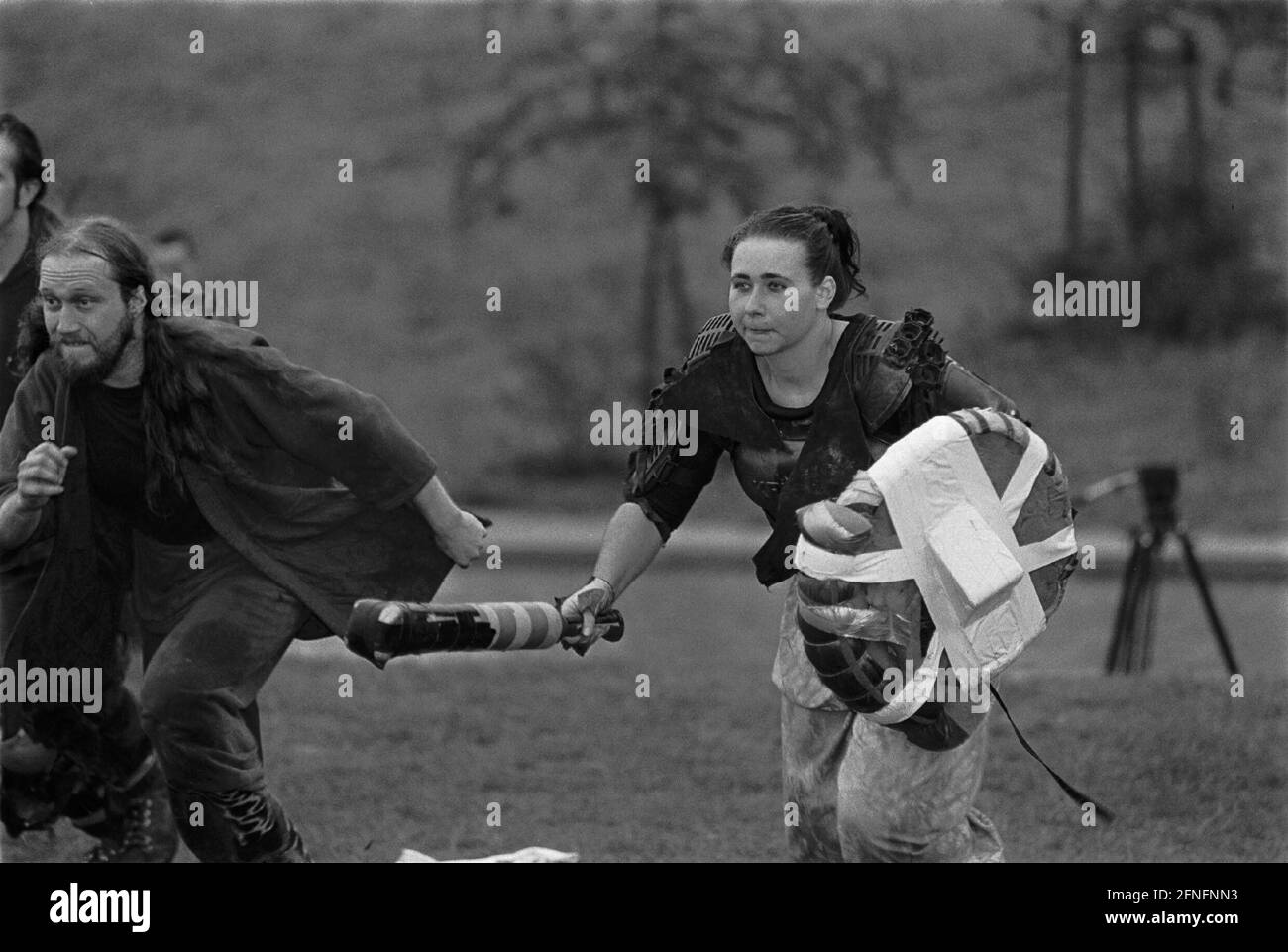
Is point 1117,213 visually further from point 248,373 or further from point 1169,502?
point 248,373

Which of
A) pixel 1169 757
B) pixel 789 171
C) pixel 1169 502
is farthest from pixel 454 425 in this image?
pixel 1169 757

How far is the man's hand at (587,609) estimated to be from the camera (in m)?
5.32

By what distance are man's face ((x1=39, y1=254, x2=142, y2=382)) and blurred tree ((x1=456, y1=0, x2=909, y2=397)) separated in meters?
12.4

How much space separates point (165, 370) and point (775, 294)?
5.55ft

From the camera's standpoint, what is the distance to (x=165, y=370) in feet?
19.0

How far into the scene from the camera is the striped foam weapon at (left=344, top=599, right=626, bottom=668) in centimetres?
502

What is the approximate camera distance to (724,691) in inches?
347

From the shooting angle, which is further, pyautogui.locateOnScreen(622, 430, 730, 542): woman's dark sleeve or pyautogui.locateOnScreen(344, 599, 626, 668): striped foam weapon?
pyautogui.locateOnScreen(622, 430, 730, 542): woman's dark sleeve

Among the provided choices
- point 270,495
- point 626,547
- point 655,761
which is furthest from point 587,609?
point 655,761

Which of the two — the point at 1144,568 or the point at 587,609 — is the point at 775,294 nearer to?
the point at 587,609

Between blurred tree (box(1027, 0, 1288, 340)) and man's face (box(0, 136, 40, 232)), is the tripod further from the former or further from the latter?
blurred tree (box(1027, 0, 1288, 340))

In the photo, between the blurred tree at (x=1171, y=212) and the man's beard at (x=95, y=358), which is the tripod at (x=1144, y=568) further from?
the blurred tree at (x=1171, y=212)

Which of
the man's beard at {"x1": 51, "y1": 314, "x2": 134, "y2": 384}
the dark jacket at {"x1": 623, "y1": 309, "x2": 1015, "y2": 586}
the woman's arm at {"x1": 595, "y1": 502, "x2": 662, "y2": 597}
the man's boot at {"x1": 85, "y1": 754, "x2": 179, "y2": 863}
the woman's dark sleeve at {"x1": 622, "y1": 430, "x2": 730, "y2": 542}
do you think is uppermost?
the man's beard at {"x1": 51, "y1": 314, "x2": 134, "y2": 384}

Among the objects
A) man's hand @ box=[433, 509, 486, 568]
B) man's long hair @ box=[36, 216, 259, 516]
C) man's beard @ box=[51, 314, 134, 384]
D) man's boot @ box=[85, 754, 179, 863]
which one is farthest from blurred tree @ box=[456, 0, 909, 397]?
man's beard @ box=[51, 314, 134, 384]
